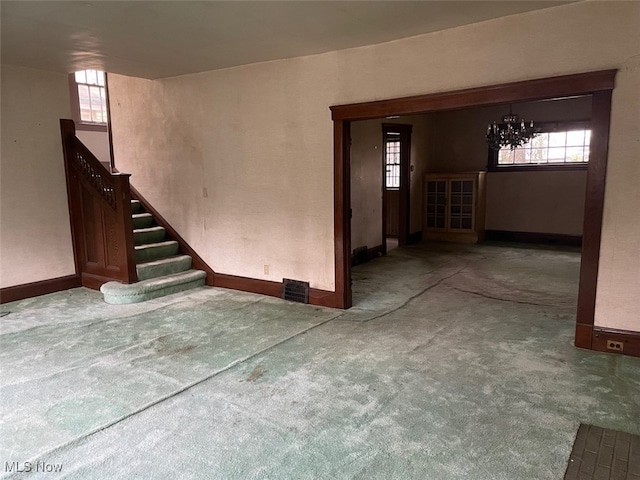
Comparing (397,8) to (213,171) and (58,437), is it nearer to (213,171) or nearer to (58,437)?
(213,171)

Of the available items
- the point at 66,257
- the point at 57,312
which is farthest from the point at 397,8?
the point at 66,257

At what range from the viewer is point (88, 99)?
7820 mm

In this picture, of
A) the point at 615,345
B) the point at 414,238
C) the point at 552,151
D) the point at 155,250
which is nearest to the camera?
the point at 615,345

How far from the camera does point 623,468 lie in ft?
6.67

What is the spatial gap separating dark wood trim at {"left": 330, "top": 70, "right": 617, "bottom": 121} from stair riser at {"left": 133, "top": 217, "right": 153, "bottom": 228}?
3.14 m

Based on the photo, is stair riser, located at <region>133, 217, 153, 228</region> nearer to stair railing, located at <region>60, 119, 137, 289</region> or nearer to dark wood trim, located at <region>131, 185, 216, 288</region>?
dark wood trim, located at <region>131, 185, 216, 288</region>

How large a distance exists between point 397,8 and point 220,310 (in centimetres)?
319

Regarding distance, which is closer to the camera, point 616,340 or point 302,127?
point 616,340

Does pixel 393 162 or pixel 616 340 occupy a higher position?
pixel 393 162

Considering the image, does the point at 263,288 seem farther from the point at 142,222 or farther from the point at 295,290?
the point at 142,222

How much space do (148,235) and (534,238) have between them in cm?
698

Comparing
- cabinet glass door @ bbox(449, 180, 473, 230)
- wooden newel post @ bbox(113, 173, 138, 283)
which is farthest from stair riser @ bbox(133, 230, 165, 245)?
cabinet glass door @ bbox(449, 180, 473, 230)

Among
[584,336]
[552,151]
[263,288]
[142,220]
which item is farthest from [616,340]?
[552,151]

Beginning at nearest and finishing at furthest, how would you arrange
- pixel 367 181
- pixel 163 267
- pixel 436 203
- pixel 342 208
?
pixel 342 208, pixel 163 267, pixel 367 181, pixel 436 203
